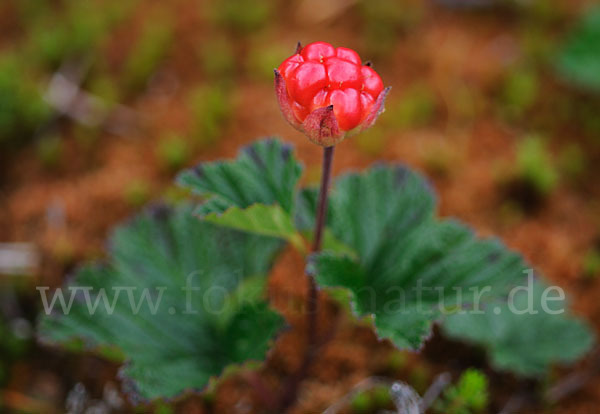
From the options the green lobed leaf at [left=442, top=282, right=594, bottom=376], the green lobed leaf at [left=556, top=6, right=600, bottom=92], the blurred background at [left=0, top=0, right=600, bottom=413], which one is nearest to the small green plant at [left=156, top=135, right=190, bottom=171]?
the blurred background at [left=0, top=0, right=600, bottom=413]

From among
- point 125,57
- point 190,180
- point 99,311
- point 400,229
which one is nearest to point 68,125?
point 125,57

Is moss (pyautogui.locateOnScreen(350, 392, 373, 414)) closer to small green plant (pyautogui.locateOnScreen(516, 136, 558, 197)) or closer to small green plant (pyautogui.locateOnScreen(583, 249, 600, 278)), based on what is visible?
small green plant (pyautogui.locateOnScreen(583, 249, 600, 278))

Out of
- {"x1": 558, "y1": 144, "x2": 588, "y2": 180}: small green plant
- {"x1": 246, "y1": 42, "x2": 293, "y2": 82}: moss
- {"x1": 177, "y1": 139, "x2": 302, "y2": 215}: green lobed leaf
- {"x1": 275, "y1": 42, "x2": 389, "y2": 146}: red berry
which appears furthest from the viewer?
{"x1": 246, "y1": 42, "x2": 293, "y2": 82}: moss

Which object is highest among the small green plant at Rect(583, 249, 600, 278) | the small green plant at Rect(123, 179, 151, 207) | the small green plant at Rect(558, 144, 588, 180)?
the small green plant at Rect(558, 144, 588, 180)

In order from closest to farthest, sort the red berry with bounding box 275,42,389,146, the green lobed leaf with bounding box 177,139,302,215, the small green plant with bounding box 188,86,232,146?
the red berry with bounding box 275,42,389,146 < the green lobed leaf with bounding box 177,139,302,215 < the small green plant with bounding box 188,86,232,146

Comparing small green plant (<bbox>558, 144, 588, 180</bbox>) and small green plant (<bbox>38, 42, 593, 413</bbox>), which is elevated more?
small green plant (<bbox>558, 144, 588, 180</bbox>)

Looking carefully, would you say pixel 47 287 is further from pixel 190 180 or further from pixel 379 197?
pixel 379 197

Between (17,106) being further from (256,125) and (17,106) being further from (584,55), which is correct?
(584,55)
